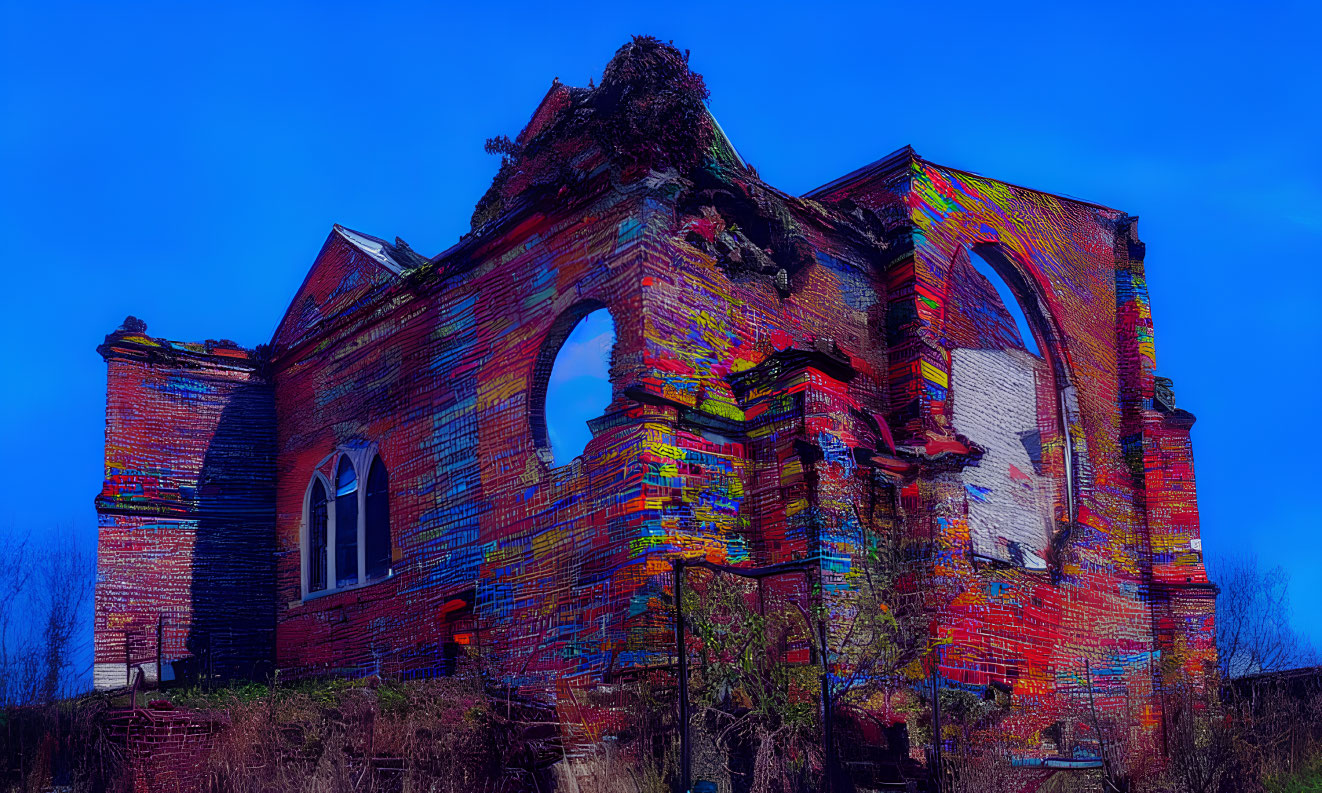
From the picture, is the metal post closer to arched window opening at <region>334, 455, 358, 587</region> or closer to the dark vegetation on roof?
arched window opening at <region>334, 455, 358, 587</region>

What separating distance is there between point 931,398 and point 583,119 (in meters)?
5.63

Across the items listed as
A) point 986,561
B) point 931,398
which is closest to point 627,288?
Answer: point 931,398

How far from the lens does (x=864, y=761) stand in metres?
10.5

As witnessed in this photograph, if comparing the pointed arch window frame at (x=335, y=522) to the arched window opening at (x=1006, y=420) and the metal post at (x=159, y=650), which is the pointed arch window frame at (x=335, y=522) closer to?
the metal post at (x=159, y=650)

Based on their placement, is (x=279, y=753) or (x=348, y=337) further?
(x=348, y=337)

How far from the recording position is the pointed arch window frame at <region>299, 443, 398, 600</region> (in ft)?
55.0

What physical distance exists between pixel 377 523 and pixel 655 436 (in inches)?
248

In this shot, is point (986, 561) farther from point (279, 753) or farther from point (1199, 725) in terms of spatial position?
point (279, 753)

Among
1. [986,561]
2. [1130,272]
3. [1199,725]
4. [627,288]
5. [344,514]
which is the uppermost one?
[1130,272]

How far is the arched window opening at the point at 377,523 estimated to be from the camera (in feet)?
54.6

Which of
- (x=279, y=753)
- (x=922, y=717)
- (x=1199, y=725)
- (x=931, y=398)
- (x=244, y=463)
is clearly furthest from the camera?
(x=244, y=463)

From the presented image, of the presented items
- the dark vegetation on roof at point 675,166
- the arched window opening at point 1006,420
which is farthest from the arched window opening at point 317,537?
the arched window opening at point 1006,420

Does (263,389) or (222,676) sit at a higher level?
(263,389)

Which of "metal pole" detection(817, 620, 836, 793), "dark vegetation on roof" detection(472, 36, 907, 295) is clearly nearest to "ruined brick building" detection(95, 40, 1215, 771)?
"dark vegetation on roof" detection(472, 36, 907, 295)
